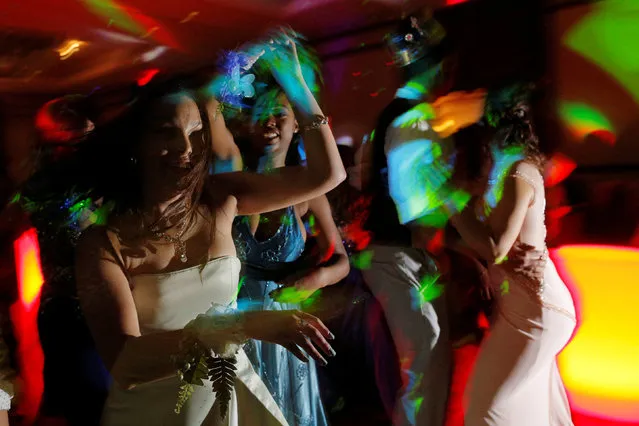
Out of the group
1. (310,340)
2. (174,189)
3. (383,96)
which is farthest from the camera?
(383,96)

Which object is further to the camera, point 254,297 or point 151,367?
point 254,297

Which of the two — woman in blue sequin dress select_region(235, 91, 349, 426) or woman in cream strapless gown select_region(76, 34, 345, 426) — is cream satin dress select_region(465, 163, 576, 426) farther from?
woman in cream strapless gown select_region(76, 34, 345, 426)

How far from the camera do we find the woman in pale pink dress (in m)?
1.43

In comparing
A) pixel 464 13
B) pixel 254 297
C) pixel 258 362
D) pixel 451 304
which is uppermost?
pixel 464 13

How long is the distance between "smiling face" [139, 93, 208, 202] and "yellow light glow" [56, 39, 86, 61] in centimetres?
24

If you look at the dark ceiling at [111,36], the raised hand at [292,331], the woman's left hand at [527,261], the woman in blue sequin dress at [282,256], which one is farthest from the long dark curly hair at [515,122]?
Result: the raised hand at [292,331]

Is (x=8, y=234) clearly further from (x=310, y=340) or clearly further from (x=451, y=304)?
(x=451, y=304)

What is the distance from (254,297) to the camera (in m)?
1.27

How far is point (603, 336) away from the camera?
1.64 metres

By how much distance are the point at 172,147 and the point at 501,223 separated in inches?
33.1

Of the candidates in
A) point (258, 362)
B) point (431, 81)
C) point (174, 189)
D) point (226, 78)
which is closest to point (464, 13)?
point (431, 81)

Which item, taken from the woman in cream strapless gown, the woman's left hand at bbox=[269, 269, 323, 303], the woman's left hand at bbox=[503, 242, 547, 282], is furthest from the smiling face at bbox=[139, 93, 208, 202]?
the woman's left hand at bbox=[503, 242, 547, 282]

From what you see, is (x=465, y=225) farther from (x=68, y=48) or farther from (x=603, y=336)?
(x=68, y=48)

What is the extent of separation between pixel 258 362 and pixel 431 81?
832 millimetres
